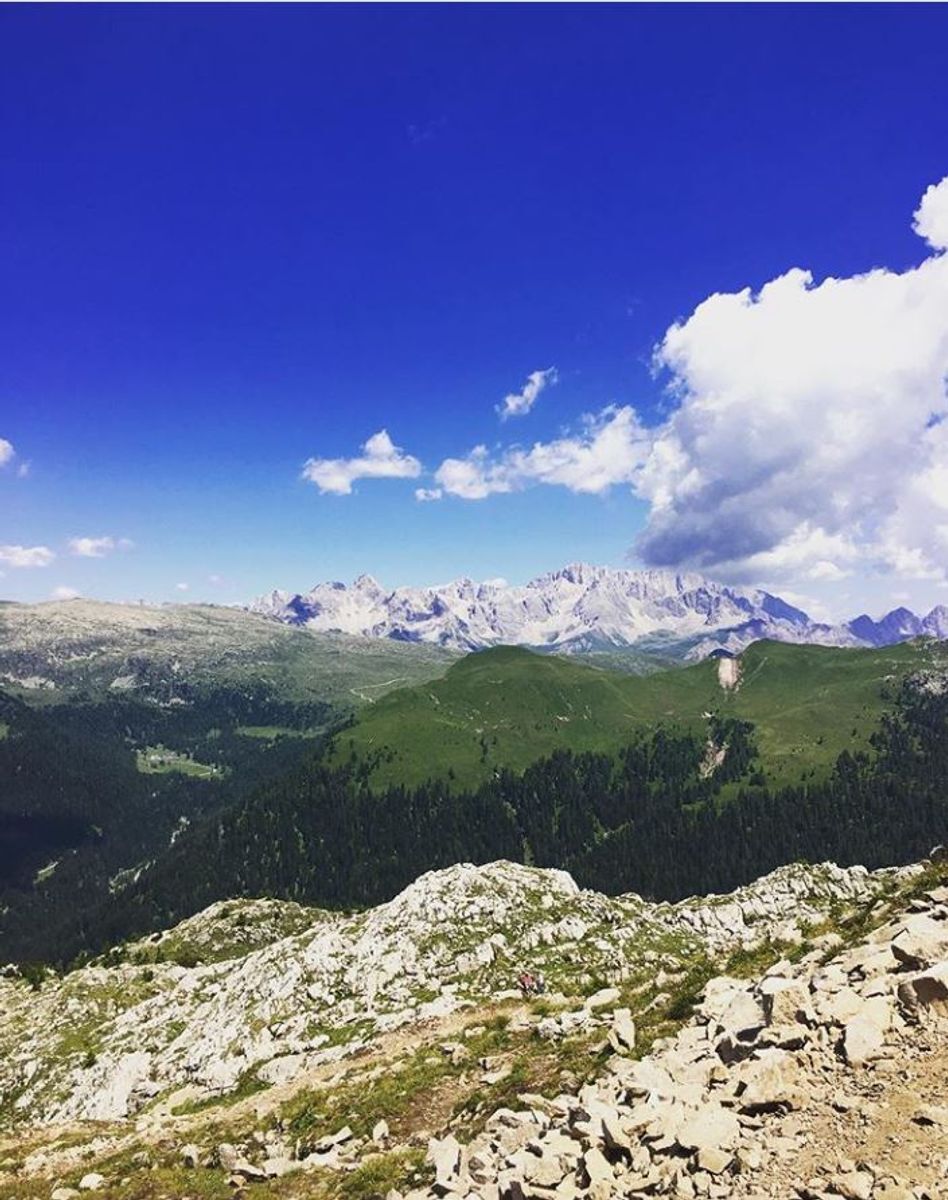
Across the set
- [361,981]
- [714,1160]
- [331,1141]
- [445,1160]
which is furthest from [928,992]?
[361,981]

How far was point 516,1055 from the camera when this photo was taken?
35281mm

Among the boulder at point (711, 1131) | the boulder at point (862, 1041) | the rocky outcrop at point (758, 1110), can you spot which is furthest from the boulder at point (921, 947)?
the boulder at point (711, 1131)

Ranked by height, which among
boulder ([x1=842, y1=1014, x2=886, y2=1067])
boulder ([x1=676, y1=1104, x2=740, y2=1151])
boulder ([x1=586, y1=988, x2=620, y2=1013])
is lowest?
boulder ([x1=586, y1=988, x2=620, y2=1013])

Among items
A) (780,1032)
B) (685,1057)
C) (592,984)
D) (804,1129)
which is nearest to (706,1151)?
(804,1129)

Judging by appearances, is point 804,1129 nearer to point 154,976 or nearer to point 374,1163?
point 374,1163

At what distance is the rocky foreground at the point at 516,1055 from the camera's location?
55.8ft

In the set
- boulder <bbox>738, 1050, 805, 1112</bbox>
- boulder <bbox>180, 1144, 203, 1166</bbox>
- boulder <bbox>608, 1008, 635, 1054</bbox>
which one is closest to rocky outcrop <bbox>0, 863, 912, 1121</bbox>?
boulder <bbox>608, 1008, 635, 1054</bbox>

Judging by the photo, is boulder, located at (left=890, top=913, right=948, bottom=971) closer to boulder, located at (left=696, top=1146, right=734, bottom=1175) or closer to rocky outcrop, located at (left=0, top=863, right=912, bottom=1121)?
boulder, located at (left=696, top=1146, right=734, bottom=1175)

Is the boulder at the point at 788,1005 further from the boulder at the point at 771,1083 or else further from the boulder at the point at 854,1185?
the boulder at the point at 854,1185

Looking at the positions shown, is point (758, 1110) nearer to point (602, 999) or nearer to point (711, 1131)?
point (711, 1131)

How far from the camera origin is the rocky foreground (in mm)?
17000

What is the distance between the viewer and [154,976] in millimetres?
81125

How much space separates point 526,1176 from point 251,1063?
40.4 m

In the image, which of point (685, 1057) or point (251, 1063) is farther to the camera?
point (251, 1063)
